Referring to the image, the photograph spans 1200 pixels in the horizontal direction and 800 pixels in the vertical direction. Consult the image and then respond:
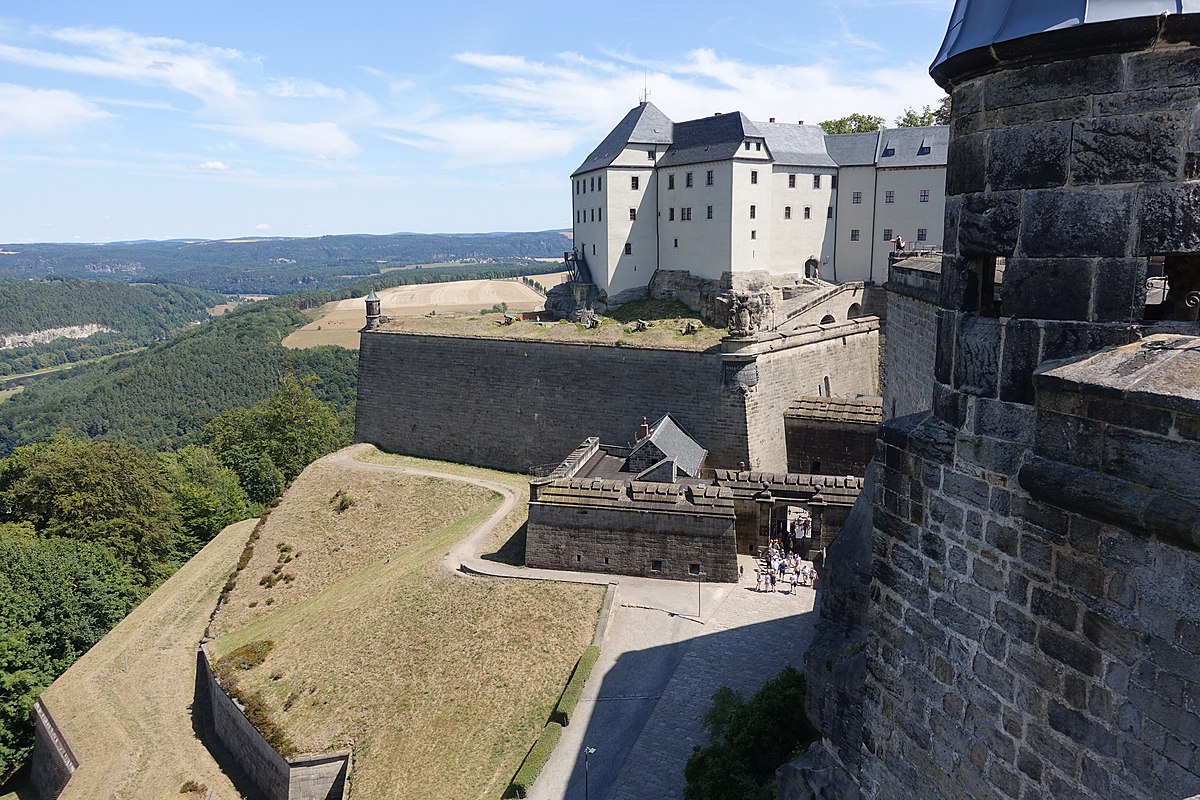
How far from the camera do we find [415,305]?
127812 millimetres

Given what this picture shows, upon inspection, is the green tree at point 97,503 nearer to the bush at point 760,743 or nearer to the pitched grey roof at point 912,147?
the bush at point 760,743

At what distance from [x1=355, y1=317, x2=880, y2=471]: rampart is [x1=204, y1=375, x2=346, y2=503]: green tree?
49.4 ft

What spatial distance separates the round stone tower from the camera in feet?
12.3

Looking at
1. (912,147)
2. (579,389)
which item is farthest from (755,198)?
(579,389)

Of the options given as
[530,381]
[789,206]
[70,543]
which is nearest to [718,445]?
[530,381]

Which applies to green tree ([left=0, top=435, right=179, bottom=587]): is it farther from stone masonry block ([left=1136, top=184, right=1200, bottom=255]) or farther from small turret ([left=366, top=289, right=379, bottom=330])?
stone masonry block ([left=1136, top=184, right=1200, bottom=255])

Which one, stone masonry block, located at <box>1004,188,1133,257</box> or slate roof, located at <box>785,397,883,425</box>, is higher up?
stone masonry block, located at <box>1004,188,1133,257</box>

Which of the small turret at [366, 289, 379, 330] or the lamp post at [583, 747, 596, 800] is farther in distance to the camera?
the small turret at [366, 289, 379, 330]

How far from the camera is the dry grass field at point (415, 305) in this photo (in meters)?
118

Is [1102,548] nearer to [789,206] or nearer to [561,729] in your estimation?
[561,729]

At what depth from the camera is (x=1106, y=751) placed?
3871 mm

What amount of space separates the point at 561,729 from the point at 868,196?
3306 cm

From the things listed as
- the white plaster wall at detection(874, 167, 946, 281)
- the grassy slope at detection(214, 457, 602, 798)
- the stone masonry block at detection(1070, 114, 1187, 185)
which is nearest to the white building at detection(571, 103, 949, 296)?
the white plaster wall at detection(874, 167, 946, 281)

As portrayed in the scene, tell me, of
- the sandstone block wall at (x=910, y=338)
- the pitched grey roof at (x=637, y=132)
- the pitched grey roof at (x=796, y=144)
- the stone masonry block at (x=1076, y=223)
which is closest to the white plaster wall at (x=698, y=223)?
the pitched grey roof at (x=637, y=132)
